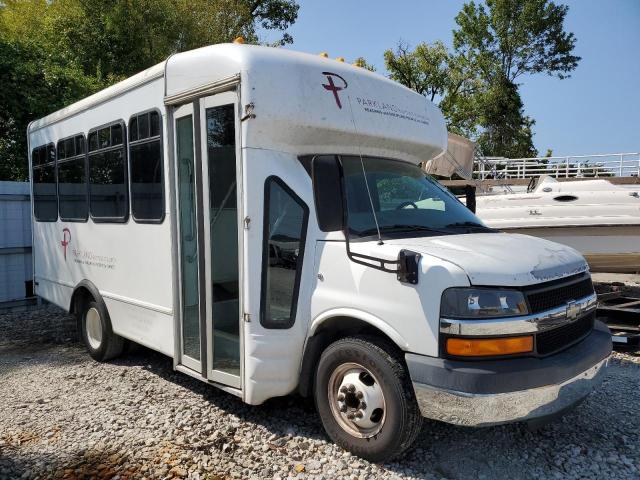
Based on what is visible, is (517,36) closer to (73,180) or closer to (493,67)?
(493,67)

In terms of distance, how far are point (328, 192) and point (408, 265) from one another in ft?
2.98

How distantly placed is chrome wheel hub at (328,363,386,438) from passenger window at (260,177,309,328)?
21.6 inches

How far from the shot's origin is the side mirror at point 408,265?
3.08 m

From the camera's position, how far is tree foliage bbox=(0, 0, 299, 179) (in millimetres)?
11438

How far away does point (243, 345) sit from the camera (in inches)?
149

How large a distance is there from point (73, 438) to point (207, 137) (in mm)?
2475

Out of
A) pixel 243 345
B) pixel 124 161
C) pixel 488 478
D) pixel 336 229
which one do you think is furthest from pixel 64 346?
pixel 488 478

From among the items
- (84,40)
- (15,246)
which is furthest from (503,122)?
(15,246)

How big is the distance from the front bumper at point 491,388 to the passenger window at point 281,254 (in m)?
1.05

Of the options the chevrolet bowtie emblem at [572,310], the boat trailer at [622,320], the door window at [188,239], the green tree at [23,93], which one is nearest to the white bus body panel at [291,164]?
the door window at [188,239]

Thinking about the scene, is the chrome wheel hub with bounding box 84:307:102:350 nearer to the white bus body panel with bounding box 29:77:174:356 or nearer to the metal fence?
the white bus body panel with bounding box 29:77:174:356

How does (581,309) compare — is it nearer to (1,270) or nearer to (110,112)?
(110,112)

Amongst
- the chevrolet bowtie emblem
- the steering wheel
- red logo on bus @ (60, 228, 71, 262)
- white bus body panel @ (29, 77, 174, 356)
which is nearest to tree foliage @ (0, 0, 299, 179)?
white bus body panel @ (29, 77, 174, 356)

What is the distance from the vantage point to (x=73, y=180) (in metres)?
6.19
